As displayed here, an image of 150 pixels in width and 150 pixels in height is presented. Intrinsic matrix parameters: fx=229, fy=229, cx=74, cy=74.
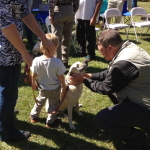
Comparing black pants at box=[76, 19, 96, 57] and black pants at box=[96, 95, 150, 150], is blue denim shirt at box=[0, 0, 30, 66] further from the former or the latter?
black pants at box=[76, 19, 96, 57]

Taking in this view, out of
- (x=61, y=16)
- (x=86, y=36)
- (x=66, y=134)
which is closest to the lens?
(x=66, y=134)

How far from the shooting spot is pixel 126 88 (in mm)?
2459

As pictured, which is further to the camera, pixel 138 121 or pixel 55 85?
pixel 55 85

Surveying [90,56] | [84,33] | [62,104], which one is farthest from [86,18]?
[62,104]

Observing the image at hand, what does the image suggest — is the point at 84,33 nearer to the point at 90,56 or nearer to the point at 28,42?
the point at 90,56

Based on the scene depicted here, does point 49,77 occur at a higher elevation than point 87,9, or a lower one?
lower

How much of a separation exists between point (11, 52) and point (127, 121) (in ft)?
4.56

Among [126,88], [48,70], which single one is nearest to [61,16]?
[48,70]

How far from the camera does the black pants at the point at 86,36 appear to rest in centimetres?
565

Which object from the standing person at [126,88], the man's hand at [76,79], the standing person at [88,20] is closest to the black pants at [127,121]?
the standing person at [126,88]

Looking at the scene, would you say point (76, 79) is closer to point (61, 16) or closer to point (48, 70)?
point (48, 70)

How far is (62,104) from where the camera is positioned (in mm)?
3100

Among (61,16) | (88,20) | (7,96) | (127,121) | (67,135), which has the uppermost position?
(61,16)

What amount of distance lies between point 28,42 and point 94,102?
4025 mm
